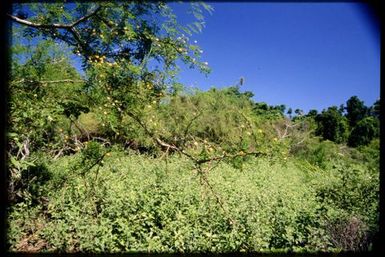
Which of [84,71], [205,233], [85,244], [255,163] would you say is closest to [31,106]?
[84,71]

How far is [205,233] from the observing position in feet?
12.6

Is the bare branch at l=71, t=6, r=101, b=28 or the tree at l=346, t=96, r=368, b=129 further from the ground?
the tree at l=346, t=96, r=368, b=129

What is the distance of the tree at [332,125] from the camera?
52.6 ft

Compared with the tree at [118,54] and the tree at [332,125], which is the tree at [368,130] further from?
the tree at [332,125]

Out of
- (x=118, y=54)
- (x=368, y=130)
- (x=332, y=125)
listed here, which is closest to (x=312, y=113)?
(x=332, y=125)

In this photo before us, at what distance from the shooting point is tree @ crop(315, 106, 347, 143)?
632 inches

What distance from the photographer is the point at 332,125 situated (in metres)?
17.5

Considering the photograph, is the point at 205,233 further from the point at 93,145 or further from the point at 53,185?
the point at 53,185

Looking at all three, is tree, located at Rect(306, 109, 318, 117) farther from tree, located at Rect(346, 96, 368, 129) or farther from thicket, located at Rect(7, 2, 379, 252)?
thicket, located at Rect(7, 2, 379, 252)

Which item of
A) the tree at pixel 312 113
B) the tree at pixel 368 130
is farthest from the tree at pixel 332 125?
the tree at pixel 368 130

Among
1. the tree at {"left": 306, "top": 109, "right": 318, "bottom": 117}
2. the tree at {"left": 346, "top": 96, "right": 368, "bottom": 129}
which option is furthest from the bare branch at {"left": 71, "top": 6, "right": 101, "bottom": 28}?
the tree at {"left": 306, "top": 109, "right": 318, "bottom": 117}

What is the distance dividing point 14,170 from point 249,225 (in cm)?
Result: 326

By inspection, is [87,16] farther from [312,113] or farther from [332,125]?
[312,113]

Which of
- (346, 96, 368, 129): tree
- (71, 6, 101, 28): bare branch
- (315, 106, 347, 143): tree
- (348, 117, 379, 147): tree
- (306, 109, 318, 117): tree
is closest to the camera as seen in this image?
(348, 117, 379, 147): tree
